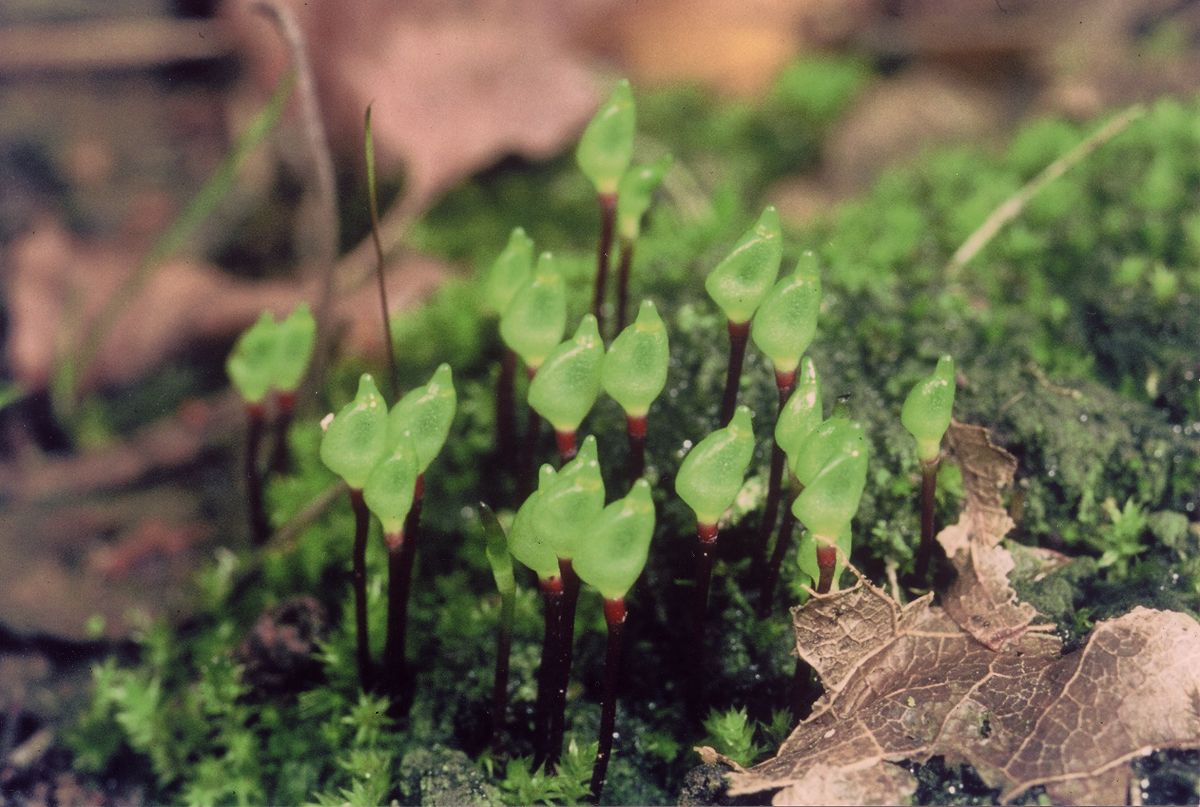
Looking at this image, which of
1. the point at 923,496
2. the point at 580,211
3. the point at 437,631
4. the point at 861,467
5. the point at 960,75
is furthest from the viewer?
the point at 960,75

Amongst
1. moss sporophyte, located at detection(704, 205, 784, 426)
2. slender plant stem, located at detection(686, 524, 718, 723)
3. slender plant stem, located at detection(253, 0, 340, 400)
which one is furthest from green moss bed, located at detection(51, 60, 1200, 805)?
moss sporophyte, located at detection(704, 205, 784, 426)

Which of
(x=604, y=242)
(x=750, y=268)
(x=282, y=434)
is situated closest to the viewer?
(x=750, y=268)

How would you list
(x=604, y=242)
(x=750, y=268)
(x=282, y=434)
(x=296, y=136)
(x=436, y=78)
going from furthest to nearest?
(x=296, y=136) < (x=436, y=78) < (x=282, y=434) < (x=604, y=242) < (x=750, y=268)

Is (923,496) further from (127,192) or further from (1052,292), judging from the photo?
(127,192)

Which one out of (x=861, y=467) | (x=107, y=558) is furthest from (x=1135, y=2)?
(x=107, y=558)

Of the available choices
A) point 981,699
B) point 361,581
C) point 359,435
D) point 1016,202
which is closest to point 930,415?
point 981,699

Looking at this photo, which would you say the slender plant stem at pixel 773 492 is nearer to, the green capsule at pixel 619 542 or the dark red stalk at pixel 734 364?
the dark red stalk at pixel 734 364

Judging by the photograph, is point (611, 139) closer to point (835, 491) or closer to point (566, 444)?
point (566, 444)
